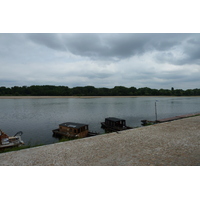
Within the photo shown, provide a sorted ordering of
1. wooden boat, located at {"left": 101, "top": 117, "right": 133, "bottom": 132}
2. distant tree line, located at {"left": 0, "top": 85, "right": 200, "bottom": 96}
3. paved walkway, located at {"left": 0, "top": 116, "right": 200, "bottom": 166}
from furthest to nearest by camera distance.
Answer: distant tree line, located at {"left": 0, "top": 85, "right": 200, "bottom": 96}, wooden boat, located at {"left": 101, "top": 117, "right": 133, "bottom": 132}, paved walkway, located at {"left": 0, "top": 116, "right": 200, "bottom": 166}

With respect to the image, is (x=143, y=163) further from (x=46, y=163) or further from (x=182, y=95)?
(x=182, y=95)

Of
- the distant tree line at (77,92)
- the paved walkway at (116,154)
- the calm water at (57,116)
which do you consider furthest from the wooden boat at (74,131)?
the distant tree line at (77,92)

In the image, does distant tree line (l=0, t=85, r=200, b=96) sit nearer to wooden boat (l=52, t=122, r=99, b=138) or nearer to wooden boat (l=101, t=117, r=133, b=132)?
wooden boat (l=101, t=117, r=133, b=132)

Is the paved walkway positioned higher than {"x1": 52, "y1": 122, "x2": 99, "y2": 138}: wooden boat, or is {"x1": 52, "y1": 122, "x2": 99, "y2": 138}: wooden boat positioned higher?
the paved walkway

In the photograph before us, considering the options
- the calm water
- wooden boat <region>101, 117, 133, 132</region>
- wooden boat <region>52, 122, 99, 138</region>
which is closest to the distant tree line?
the calm water

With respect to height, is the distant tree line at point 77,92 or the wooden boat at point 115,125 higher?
the distant tree line at point 77,92

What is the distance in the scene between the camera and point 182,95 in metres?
160

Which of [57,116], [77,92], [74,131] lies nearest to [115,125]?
[74,131]

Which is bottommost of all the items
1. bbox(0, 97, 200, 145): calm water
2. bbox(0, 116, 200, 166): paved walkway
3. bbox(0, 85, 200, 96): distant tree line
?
bbox(0, 97, 200, 145): calm water

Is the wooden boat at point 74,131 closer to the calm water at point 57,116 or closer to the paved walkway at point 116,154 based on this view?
the calm water at point 57,116

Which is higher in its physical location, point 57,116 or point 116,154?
point 116,154

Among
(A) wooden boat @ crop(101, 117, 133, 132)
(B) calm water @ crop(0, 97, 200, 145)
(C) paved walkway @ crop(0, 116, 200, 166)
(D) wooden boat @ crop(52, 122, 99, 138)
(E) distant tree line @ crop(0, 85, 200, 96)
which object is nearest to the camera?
(C) paved walkway @ crop(0, 116, 200, 166)

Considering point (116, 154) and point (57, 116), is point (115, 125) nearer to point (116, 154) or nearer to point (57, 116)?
point (116, 154)

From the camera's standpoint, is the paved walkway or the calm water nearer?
the paved walkway
